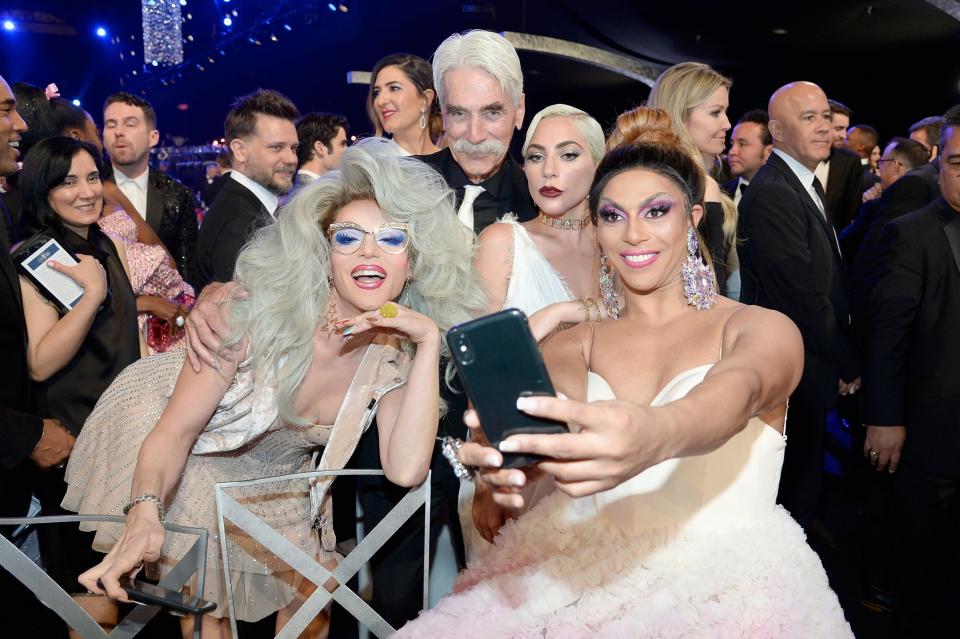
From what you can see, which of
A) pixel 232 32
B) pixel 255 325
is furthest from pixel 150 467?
pixel 232 32

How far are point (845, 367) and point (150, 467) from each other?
291 centimetres

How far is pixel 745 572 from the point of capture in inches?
64.5

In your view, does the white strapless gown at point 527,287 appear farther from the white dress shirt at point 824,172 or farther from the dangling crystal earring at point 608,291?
the white dress shirt at point 824,172

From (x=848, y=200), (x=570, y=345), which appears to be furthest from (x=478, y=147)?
(x=848, y=200)

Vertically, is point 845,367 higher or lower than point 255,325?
lower

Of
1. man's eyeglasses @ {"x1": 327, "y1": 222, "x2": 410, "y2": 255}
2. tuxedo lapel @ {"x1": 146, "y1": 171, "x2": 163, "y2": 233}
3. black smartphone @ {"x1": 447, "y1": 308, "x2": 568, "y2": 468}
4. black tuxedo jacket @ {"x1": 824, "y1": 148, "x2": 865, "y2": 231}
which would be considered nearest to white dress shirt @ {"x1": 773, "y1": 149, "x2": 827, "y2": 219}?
man's eyeglasses @ {"x1": 327, "y1": 222, "x2": 410, "y2": 255}

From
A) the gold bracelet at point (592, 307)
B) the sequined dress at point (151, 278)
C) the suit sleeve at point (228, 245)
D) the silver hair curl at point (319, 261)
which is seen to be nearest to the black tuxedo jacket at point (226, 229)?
the suit sleeve at point (228, 245)

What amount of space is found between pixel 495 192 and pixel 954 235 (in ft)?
5.89

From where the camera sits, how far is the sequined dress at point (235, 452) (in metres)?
2.04

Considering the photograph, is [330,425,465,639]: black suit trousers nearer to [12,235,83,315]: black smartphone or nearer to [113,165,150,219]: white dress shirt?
[12,235,83,315]: black smartphone

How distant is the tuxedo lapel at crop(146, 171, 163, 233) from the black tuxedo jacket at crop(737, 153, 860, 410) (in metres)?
3.24

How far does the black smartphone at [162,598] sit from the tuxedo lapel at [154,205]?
343 centimetres

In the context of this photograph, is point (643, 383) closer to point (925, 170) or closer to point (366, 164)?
point (366, 164)

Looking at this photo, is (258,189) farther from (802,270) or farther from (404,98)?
(802,270)
